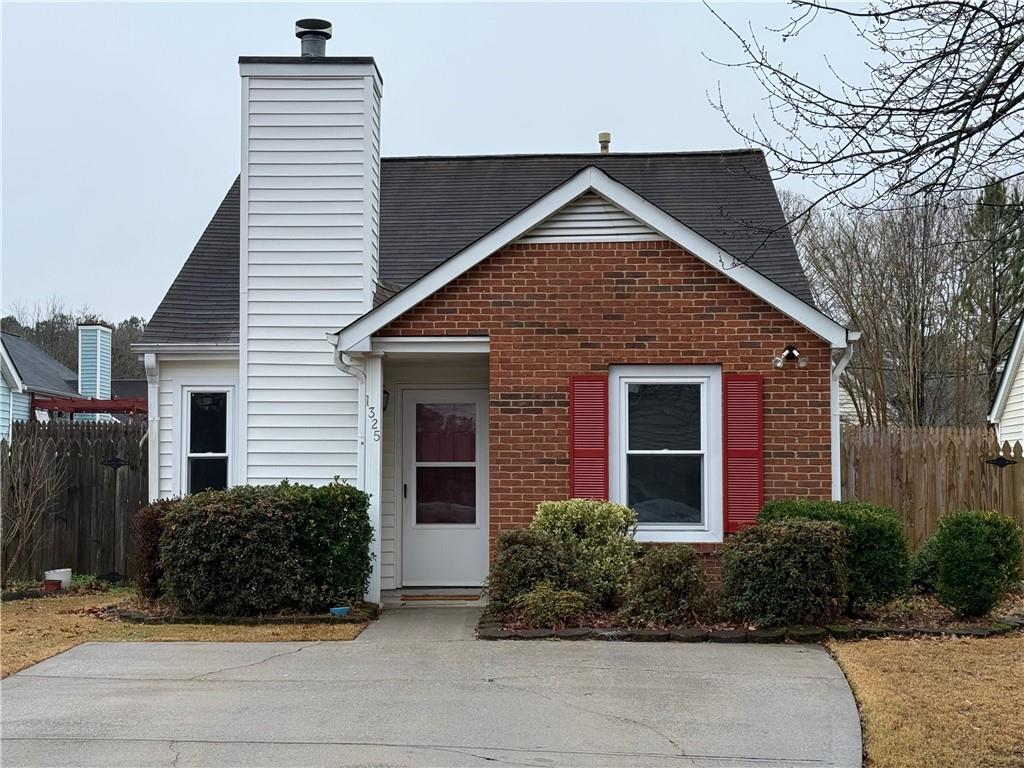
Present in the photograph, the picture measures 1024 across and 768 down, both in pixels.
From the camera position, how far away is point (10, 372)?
1015 inches

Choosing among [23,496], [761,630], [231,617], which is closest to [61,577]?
[23,496]

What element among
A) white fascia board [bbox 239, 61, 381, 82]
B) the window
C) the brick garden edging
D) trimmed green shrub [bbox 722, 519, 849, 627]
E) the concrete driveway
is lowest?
the concrete driveway

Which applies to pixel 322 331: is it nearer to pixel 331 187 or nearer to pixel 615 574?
pixel 331 187

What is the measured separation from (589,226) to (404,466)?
3.57 m

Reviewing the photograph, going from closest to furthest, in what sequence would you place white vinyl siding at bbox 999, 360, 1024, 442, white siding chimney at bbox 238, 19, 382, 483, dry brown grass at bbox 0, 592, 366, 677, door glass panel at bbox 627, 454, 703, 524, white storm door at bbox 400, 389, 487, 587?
dry brown grass at bbox 0, 592, 366, 677, door glass panel at bbox 627, 454, 703, 524, white siding chimney at bbox 238, 19, 382, 483, white storm door at bbox 400, 389, 487, 587, white vinyl siding at bbox 999, 360, 1024, 442

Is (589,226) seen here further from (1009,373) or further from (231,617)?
(1009,373)

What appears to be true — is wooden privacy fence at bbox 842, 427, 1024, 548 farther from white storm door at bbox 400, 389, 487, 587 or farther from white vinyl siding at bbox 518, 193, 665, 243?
white vinyl siding at bbox 518, 193, 665, 243

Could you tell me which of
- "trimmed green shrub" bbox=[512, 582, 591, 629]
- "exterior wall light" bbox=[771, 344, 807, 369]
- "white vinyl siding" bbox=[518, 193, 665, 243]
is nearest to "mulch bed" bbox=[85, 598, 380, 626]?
"trimmed green shrub" bbox=[512, 582, 591, 629]

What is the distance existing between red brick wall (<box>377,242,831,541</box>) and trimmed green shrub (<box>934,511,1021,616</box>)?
139cm

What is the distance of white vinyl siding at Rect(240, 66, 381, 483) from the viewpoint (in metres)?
12.2

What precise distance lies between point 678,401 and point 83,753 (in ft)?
22.9

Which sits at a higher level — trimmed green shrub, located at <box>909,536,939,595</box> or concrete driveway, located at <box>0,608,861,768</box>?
trimmed green shrub, located at <box>909,536,939,595</box>

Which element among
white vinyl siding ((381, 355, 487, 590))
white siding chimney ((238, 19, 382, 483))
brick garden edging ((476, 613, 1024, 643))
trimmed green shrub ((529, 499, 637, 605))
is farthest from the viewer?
white vinyl siding ((381, 355, 487, 590))

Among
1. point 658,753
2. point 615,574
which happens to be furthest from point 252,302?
point 658,753
